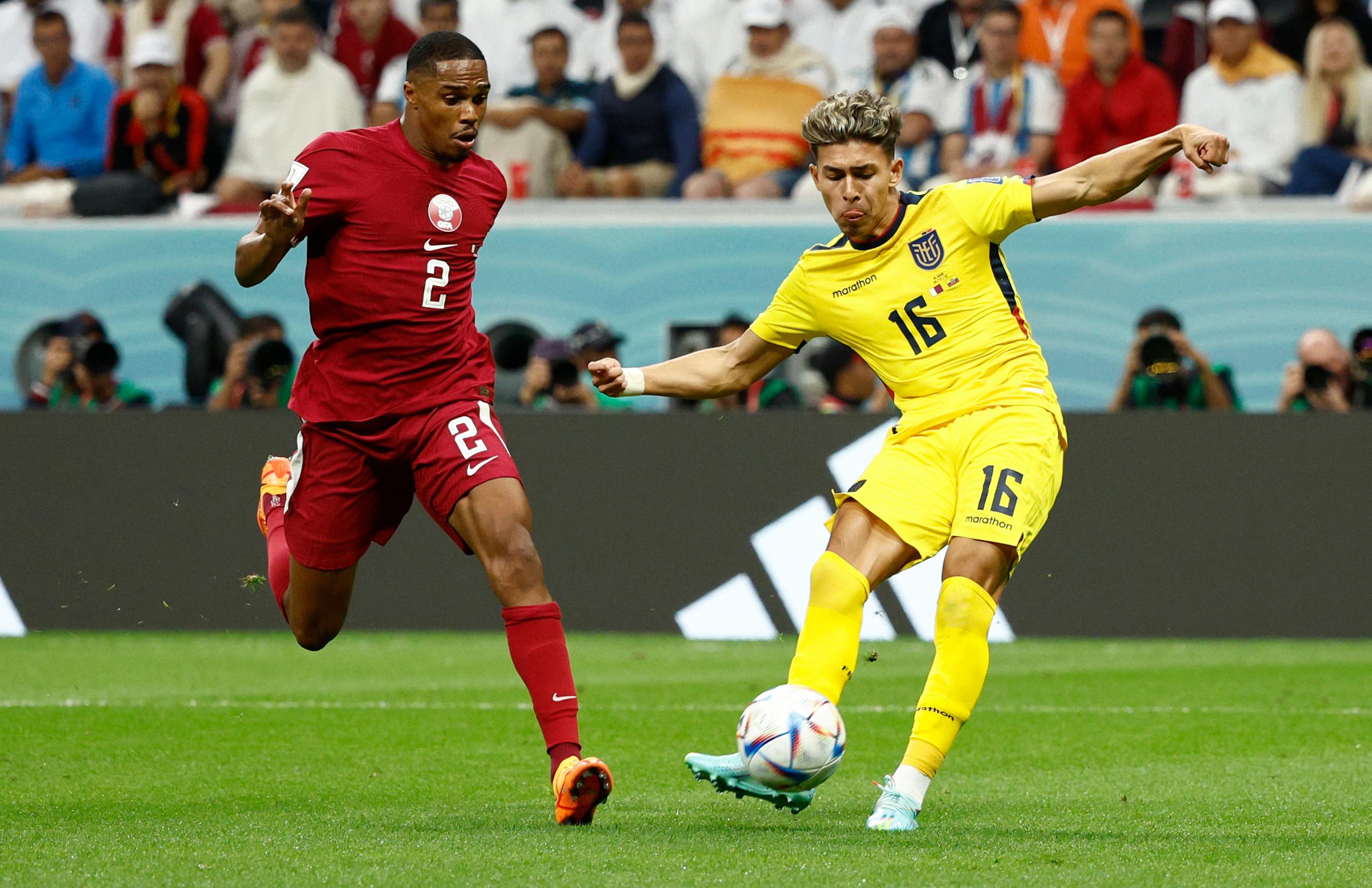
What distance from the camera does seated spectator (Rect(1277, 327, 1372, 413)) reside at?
12.3m

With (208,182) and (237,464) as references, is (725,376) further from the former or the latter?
(208,182)

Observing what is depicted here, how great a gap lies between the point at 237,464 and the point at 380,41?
5024 millimetres

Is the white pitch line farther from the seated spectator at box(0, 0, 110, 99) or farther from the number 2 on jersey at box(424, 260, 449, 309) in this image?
the seated spectator at box(0, 0, 110, 99)

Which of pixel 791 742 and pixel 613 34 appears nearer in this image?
pixel 791 742

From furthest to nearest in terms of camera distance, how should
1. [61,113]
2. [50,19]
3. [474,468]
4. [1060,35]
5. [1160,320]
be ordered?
1. [61,113]
2. [50,19]
3. [1060,35]
4. [1160,320]
5. [474,468]

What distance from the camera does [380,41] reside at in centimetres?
1570

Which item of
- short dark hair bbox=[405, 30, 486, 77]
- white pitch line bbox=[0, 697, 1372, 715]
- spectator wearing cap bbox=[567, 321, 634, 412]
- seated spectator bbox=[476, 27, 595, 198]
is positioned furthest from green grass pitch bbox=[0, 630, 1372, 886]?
seated spectator bbox=[476, 27, 595, 198]

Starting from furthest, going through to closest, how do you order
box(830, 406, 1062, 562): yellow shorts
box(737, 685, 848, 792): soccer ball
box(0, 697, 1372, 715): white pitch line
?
box(0, 697, 1372, 715): white pitch line → box(830, 406, 1062, 562): yellow shorts → box(737, 685, 848, 792): soccer ball

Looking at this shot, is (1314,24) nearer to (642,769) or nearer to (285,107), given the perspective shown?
A: (285,107)

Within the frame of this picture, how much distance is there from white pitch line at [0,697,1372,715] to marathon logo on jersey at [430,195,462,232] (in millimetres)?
3348

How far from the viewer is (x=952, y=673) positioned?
565 cm

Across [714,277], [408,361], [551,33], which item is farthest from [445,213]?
[551,33]

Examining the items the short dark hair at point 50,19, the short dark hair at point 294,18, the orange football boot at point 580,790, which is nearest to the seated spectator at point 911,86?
the short dark hair at point 294,18

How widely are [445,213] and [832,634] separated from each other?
1900mm
